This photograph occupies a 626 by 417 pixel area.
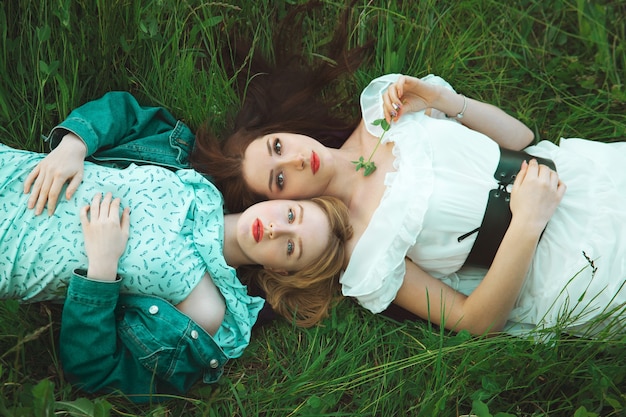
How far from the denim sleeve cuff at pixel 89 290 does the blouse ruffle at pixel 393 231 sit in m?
1.18

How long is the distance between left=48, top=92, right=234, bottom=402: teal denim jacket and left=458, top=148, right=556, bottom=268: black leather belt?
1.43m

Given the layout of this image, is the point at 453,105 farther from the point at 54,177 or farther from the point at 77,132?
the point at 54,177

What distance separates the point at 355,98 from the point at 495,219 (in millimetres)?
1265

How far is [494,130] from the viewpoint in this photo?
339 cm

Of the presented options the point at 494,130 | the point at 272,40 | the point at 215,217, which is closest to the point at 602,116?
the point at 494,130

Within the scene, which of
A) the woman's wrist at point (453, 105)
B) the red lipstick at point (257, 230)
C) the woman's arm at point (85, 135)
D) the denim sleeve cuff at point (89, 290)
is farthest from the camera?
the woman's wrist at point (453, 105)

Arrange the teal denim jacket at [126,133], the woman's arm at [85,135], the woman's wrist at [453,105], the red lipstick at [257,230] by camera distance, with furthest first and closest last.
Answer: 1. the woman's wrist at [453,105]
2. the teal denim jacket at [126,133]
3. the red lipstick at [257,230]
4. the woman's arm at [85,135]

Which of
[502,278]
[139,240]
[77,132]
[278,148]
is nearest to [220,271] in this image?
[139,240]

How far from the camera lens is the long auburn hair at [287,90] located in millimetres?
3375

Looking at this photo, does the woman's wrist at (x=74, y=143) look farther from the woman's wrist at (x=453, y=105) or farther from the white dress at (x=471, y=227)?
the woman's wrist at (x=453, y=105)

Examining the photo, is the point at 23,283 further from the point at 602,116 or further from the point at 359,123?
the point at 602,116

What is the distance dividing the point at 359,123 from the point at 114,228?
5.20ft

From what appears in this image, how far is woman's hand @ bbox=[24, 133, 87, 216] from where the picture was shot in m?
2.79

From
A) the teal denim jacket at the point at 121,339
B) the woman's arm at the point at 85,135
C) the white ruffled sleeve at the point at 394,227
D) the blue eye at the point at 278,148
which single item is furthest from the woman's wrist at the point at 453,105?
the teal denim jacket at the point at 121,339
